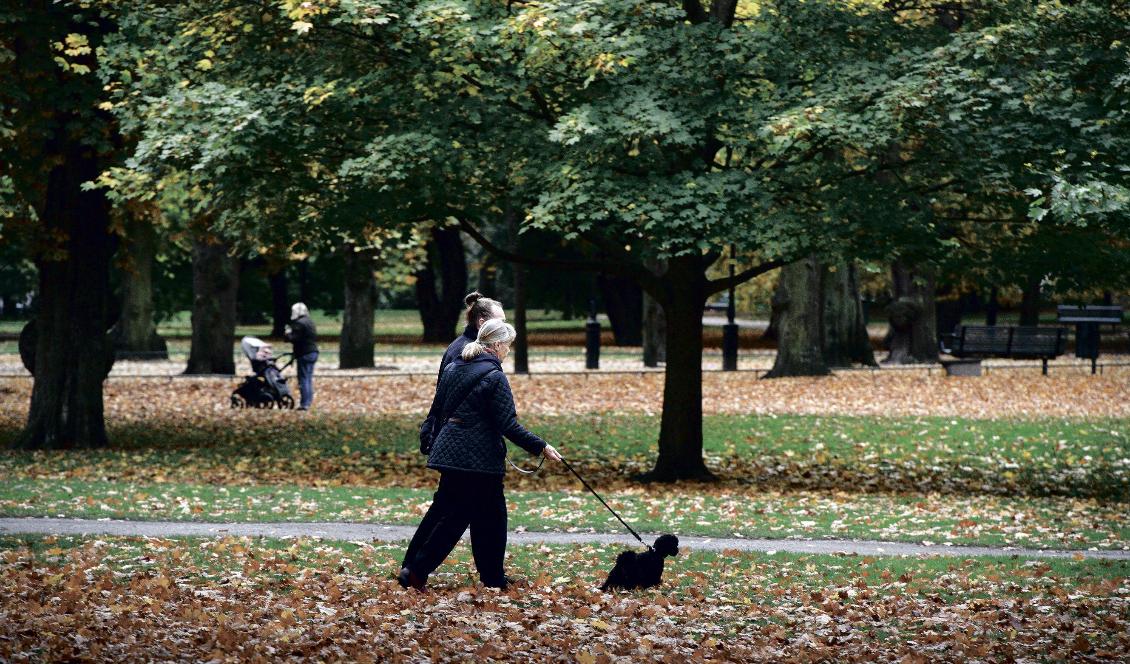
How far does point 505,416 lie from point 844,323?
27.7 meters

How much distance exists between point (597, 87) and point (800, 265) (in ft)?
47.7

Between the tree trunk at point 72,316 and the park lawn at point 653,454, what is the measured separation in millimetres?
681

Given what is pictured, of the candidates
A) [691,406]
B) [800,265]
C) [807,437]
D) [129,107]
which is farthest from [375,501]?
[800,265]

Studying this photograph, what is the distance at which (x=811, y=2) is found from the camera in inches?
619

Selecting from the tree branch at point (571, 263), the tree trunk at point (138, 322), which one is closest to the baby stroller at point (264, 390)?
the tree branch at point (571, 263)

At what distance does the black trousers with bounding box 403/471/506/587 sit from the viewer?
8898 millimetres

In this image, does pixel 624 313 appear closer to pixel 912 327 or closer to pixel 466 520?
pixel 912 327

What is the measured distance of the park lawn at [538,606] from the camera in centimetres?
764

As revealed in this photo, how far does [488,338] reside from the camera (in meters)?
8.81

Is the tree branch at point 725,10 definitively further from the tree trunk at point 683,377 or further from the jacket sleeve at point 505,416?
the jacket sleeve at point 505,416

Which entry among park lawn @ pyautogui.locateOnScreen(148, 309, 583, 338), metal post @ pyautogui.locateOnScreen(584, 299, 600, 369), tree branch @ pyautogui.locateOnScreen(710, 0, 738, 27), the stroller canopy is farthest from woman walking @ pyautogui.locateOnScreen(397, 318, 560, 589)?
park lawn @ pyautogui.locateOnScreen(148, 309, 583, 338)

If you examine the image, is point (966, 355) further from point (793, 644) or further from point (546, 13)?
point (793, 644)

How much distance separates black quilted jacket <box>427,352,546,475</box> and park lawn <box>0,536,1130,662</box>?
848 millimetres

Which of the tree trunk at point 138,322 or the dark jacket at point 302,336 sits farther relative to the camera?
the tree trunk at point 138,322
